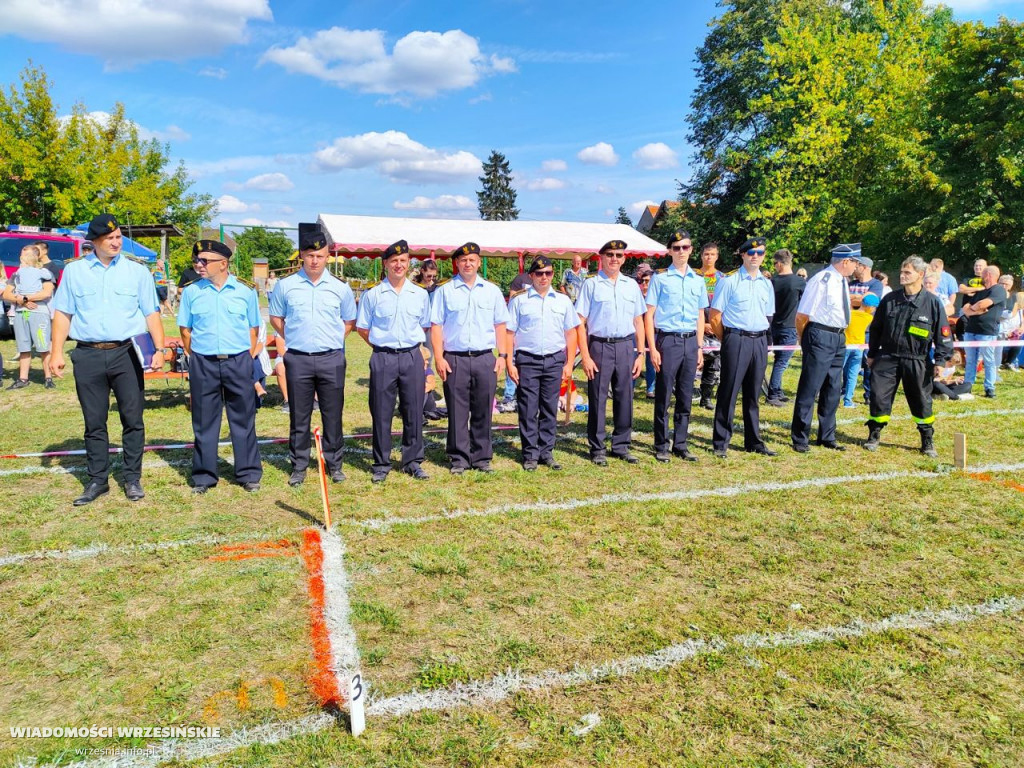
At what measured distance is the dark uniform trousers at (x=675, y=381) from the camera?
6.74 m

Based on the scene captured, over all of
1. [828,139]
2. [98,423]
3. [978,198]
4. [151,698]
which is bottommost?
[151,698]

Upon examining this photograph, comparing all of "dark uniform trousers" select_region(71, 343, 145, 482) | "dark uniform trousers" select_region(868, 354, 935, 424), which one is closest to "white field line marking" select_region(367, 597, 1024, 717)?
"dark uniform trousers" select_region(868, 354, 935, 424)

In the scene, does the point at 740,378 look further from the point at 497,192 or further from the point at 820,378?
the point at 497,192

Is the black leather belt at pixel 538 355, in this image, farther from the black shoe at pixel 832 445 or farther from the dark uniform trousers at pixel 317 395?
the black shoe at pixel 832 445

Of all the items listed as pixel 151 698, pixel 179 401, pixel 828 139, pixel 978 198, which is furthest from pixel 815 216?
pixel 151 698

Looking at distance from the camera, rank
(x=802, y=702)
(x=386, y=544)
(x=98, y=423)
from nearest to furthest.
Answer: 1. (x=802, y=702)
2. (x=386, y=544)
3. (x=98, y=423)

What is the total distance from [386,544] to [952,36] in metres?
24.8

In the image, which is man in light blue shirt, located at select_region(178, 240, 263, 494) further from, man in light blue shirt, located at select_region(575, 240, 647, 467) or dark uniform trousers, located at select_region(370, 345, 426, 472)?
man in light blue shirt, located at select_region(575, 240, 647, 467)

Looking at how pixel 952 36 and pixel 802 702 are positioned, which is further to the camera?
pixel 952 36

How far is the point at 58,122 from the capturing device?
27250mm

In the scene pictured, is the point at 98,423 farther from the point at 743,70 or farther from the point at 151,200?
the point at 743,70

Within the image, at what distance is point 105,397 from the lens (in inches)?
213

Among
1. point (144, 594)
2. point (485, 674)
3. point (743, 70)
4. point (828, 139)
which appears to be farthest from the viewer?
point (743, 70)

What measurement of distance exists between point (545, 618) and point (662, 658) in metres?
0.68
